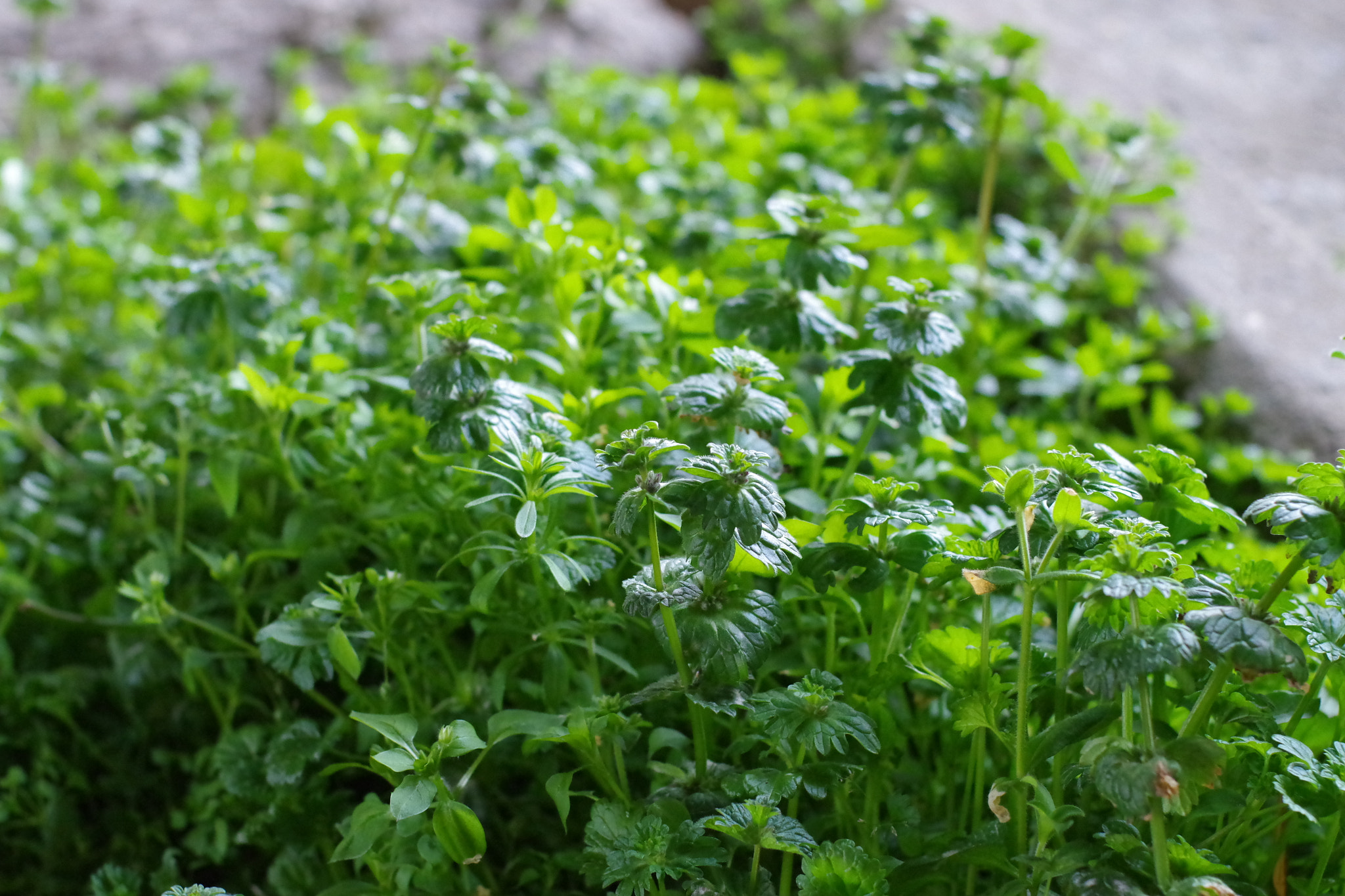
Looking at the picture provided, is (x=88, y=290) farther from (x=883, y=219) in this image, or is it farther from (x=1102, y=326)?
(x=1102, y=326)

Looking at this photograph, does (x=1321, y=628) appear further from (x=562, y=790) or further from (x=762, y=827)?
(x=562, y=790)

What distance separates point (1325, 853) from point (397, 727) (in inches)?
36.5

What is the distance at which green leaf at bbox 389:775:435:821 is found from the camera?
960 mm

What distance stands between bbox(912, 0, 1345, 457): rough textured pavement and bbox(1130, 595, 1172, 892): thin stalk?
111cm

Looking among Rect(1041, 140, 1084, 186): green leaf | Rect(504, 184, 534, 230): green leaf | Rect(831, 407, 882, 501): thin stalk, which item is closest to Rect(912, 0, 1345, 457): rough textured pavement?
Rect(1041, 140, 1084, 186): green leaf

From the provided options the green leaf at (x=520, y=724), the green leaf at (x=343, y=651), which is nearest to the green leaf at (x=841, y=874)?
the green leaf at (x=520, y=724)

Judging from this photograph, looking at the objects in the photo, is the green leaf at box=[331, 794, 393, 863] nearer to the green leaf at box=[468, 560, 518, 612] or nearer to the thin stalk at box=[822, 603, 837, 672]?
the green leaf at box=[468, 560, 518, 612]

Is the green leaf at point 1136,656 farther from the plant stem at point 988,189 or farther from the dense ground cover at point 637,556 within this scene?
the plant stem at point 988,189

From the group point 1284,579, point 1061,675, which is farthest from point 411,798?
point 1284,579

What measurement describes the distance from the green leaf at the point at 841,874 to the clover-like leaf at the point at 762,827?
0.02 m

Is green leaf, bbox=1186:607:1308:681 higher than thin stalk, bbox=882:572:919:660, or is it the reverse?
green leaf, bbox=1186:607:1308:681

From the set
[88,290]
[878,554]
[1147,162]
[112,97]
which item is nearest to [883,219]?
[878,554]

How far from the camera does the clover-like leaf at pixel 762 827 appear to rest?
958mm

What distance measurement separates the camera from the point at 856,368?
1243 mm
